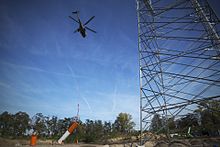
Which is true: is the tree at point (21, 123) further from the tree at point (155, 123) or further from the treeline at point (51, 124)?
the tree at point (155, 123)

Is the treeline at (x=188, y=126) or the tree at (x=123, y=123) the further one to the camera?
the tree at (x=123, y=123)

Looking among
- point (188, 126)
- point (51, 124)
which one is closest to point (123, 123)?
point (51, 124)

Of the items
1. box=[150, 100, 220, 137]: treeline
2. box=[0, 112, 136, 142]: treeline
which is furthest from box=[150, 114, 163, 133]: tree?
box=[0, 112, 136, 142]: treeline

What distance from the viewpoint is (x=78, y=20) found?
13211 millimetres

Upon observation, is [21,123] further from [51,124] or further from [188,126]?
[188,126]

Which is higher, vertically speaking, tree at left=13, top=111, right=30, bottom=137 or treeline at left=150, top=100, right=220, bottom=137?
treeline at left=150, top=100, right=220, bottom=137

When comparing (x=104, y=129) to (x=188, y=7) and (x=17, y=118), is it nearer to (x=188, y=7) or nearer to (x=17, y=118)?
(x=17, y=118)

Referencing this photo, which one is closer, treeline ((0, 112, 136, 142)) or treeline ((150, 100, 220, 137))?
treeline ((150, 100, 220, 137))

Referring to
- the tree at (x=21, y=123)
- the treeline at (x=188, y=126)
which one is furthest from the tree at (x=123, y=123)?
the treeline at (x=188, y=126)

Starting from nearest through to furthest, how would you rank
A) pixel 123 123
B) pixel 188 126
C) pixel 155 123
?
1. pixel 155 123
2. pixel 188 126
3. pixel 123 123

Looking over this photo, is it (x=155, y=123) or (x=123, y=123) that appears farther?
(x=123, y=123)

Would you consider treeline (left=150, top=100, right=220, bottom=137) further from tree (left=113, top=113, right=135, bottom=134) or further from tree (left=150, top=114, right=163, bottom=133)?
tree (left=113, top=113, right=135, bottom=134)

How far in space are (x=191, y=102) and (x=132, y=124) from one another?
54.4 meters

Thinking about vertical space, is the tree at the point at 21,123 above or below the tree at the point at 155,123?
below
